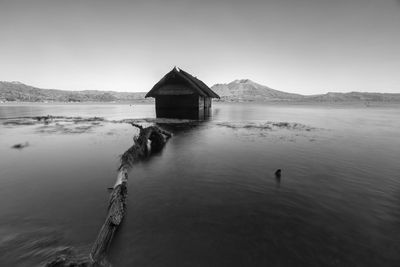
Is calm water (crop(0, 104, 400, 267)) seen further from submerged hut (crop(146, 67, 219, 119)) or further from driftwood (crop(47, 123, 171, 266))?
submerged hut (crop(146, 67, 219, 119))

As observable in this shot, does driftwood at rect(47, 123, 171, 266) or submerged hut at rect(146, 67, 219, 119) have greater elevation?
submerged hut at rect(146, 67, 219, 119)

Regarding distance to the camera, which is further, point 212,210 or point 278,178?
point 278,178

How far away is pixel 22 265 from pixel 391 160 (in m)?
18.8

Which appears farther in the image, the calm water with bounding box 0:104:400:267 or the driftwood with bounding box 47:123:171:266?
the calm water with bounding box 0:104:400:267

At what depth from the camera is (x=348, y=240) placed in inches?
203

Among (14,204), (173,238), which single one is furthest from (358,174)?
(14,204)

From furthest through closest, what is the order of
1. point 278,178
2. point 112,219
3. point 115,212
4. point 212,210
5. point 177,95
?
point 177,95, point 278,178, point 212,210, point 115,212, point 112,219

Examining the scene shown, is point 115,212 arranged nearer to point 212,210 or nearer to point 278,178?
point 212,210

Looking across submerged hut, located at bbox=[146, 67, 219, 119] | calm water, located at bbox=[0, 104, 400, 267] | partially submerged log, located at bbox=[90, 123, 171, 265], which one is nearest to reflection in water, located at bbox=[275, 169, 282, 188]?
calm water, located at bbox=[0, 104, 400, 267]

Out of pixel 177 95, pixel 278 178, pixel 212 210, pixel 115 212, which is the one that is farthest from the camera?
pixel 177 95

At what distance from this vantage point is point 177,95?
39781 millimetres

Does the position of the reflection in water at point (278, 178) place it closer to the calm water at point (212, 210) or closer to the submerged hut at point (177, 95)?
the calm water at point (212, 210)

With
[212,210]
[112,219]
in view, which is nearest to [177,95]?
[212,210]

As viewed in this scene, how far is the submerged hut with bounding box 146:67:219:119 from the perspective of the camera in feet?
118
